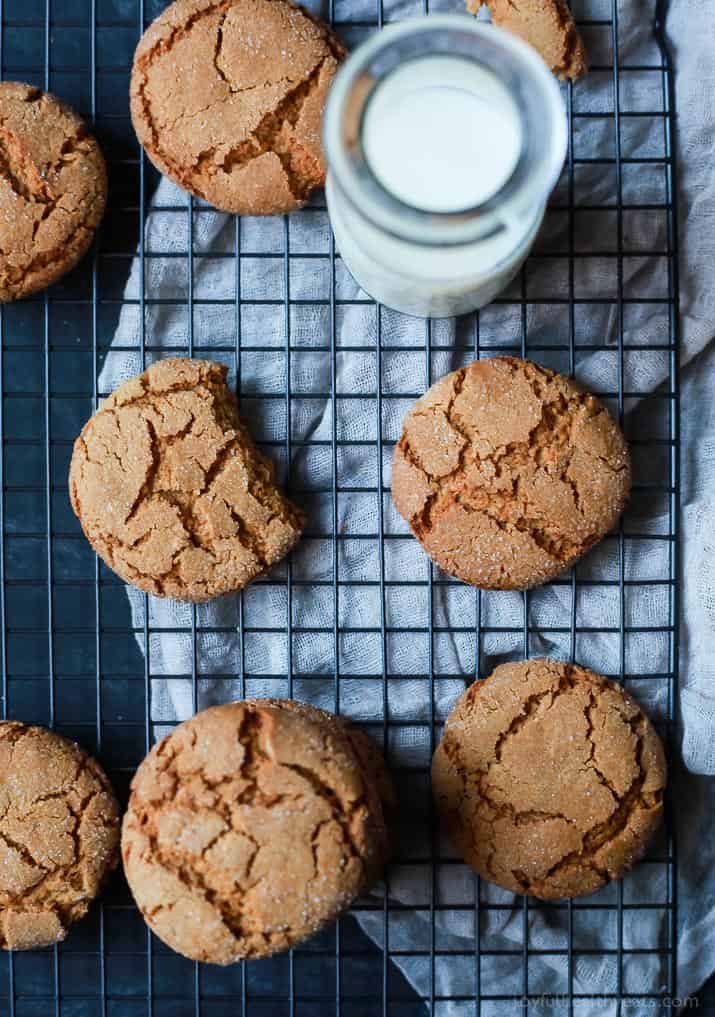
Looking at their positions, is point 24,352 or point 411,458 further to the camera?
point 24,352

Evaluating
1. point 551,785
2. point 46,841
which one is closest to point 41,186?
point 46,841

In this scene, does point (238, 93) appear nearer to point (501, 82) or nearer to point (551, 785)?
point (501, 82)

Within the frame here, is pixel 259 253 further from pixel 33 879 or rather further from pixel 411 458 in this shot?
pixel 33 879

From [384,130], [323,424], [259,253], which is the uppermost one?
[384,130]

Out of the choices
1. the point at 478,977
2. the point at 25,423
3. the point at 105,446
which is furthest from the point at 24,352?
the point at 478,977

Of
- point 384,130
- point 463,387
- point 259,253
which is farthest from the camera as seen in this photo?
point 259,253
